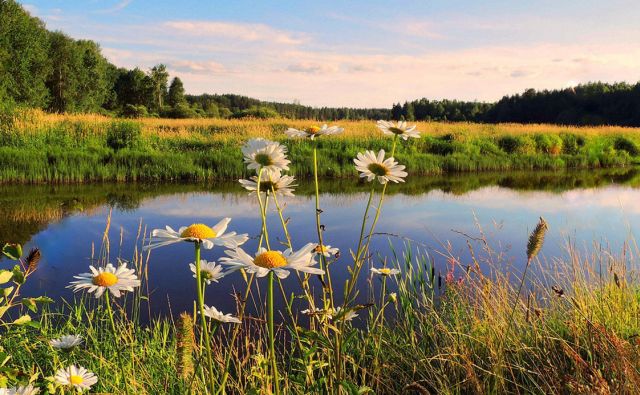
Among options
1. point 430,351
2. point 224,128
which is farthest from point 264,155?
point 224,128

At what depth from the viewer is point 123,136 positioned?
545 inches

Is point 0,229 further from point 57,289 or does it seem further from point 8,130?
point 8,130

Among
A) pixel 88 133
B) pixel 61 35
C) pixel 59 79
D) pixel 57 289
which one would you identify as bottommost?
pixel 57 289

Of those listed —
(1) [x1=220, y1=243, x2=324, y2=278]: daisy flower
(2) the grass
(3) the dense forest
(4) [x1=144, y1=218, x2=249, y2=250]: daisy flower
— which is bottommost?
(2) the grass

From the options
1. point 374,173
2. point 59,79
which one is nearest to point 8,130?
point 374,173

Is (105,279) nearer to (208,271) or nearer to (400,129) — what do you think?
(208,271)

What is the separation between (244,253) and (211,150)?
525 inches

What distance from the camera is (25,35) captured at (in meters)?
27.2

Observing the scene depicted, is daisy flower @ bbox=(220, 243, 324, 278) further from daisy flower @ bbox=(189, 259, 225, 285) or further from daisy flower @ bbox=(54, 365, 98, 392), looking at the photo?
daisy flower @ bbox=(54, 365, 98, 392)

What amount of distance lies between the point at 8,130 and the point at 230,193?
21.7ft

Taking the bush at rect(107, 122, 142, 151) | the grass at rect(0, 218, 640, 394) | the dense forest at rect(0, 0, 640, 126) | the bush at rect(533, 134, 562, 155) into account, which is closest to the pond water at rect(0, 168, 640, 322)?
the grass at rect(0, 218, 640, 394)

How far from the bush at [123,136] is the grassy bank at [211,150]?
1.0 inches

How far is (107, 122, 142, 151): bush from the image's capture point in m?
13.6

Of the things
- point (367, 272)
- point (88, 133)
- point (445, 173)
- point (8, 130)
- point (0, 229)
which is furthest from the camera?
point (445, 173)
